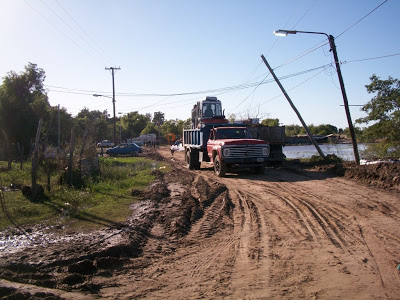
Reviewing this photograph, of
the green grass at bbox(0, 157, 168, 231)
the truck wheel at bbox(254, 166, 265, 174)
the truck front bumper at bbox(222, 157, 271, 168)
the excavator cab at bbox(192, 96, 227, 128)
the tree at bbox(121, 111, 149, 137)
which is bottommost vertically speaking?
the green grass at bbox(0, 157, 168, 231)

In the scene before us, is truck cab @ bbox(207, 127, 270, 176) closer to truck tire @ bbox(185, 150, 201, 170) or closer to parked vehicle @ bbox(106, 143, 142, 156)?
truck tire @ bbox(185, 150, 201, 170)

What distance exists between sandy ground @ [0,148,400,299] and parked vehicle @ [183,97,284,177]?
6382mm

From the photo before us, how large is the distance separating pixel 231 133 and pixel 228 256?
1237cm

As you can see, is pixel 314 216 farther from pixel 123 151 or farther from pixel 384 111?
pixel 123 151

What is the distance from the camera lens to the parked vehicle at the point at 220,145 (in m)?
16.1

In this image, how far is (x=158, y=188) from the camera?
12.9 m

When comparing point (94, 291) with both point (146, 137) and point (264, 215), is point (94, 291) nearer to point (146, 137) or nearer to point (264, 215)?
point (264, 215)

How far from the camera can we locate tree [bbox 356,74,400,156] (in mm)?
20484

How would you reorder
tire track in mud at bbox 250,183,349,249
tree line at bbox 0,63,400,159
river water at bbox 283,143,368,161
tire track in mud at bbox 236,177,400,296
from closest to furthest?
tire track in mud at bbox 236,177,400,296 < tire track in mud at bbox 250,183,349,249 < tree line at bbox 0,63,400,159 < river water at bbox 283,143,368,161

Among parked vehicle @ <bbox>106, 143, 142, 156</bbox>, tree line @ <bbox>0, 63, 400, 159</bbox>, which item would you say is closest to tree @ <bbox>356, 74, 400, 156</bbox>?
tree line @ <bbox>0, 63, 400, 159</bbox>

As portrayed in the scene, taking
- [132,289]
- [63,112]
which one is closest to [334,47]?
[132,289]

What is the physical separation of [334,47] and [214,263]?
15.7 metres

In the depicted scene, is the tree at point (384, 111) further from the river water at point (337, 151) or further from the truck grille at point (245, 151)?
the truck grille at point (245, 151)

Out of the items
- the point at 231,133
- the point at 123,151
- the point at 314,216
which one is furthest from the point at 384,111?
the point at 123,151
